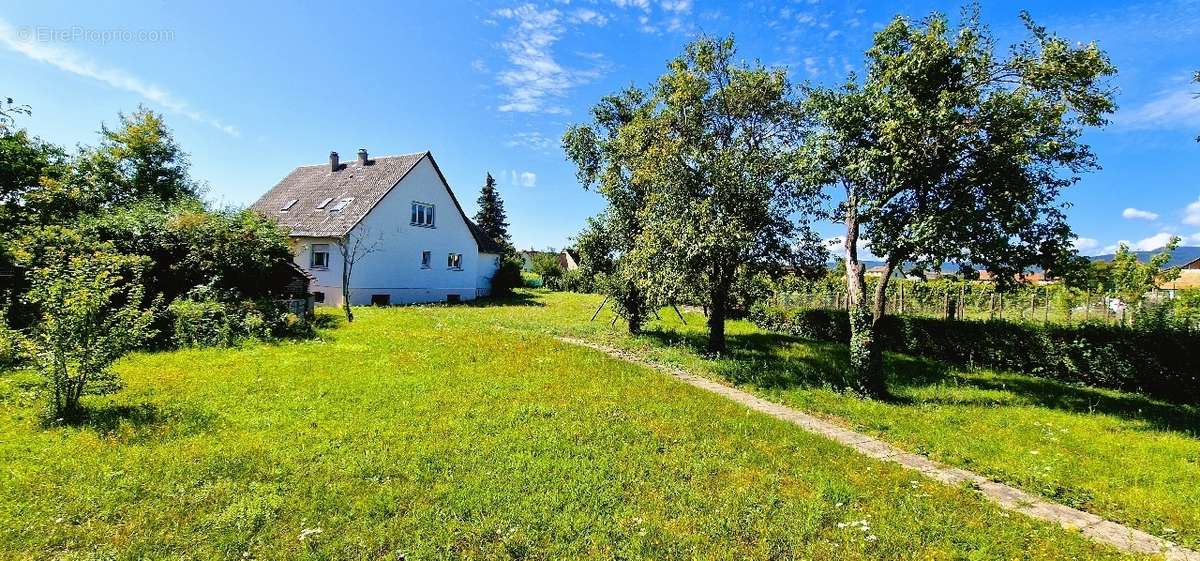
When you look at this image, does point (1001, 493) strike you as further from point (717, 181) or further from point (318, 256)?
point (318, 256)

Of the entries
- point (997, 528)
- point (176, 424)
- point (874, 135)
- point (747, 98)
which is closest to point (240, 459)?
point (176, 424)

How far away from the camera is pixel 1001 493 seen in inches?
237

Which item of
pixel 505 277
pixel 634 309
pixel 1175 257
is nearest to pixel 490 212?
pixel 505 277

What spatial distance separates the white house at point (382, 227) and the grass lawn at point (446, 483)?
16669 mm

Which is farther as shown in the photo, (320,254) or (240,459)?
(320,254)

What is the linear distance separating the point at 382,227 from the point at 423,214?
316cm

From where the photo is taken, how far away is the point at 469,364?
1128 centimetres

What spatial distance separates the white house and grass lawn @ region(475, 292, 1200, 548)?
51.6 feet

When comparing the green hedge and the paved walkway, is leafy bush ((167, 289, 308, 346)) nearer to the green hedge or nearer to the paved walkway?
the paved walkway

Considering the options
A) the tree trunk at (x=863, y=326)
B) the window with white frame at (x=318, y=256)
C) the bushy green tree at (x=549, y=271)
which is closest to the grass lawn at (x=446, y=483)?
the tree trunk at (x=863, y=326)

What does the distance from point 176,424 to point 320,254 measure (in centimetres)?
2031

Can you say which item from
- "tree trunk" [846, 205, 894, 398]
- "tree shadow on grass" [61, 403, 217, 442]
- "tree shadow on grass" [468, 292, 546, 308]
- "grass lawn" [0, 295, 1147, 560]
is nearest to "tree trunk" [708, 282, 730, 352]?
"tree trunk" [846, 205, 894, 398]

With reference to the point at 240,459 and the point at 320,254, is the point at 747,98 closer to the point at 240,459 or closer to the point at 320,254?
the point at 240,459

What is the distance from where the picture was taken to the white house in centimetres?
2498
